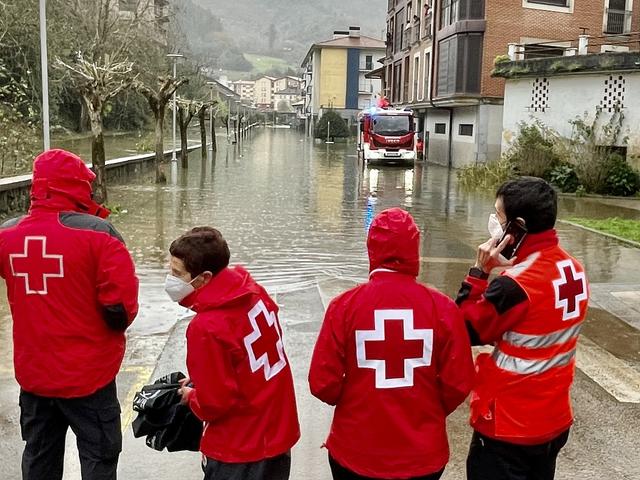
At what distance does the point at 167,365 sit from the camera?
590cm

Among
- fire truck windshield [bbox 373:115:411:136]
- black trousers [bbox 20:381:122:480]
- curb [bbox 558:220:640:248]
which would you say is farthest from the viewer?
fire truck windshield [bbox 373:115:411:136]

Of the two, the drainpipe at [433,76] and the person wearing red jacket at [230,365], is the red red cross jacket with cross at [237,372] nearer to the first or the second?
the person wearing red jacket at [230,365]

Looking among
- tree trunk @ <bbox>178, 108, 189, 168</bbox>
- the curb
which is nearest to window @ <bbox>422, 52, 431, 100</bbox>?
tree trunk @ <bbox>178, 108, 189, 168</bbox>

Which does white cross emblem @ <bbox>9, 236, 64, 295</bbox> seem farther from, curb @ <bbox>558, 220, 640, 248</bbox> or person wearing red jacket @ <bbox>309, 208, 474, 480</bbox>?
curb @ <bbox>558, 220, 640, 248</bbox>

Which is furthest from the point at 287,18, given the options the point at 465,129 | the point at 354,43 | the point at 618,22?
the point at 465,129

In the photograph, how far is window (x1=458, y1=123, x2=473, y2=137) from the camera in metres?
30.6

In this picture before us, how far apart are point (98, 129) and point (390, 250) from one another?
14.2 meters

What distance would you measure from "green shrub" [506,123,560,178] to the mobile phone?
17.7 m

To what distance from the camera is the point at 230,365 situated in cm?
276

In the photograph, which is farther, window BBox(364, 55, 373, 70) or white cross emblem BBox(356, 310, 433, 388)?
window BBox(364, 55, 373, 70)

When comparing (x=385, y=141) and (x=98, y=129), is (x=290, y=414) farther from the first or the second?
(x=385, y=141)

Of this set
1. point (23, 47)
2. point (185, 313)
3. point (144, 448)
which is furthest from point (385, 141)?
point (144, 448)

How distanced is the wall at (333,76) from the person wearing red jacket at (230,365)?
89026mm

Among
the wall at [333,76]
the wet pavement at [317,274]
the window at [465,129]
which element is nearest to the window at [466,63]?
the window at [465,129]
